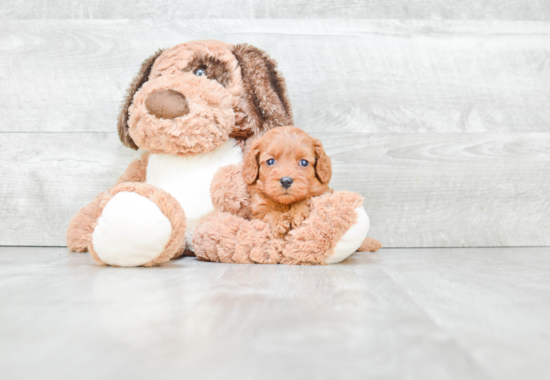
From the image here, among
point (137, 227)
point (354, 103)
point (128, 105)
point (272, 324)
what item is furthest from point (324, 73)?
point (272, 324)

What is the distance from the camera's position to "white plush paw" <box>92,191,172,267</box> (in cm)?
67

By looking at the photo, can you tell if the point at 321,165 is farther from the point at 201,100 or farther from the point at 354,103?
the point at 354,103

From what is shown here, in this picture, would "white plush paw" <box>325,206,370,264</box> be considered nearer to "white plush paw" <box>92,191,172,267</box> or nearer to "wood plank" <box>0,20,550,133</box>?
"white plush paw" <box>92,191,172,267</box>

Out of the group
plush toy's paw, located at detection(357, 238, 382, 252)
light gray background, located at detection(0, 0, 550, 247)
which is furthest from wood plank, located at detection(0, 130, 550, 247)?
plush toy's paw, located at detection(357, 238, 382, 252)

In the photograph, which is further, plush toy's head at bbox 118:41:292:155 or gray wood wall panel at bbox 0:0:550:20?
gray wood wall panel at bbox 0:0:550:20

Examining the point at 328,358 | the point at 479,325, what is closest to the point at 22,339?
the point at 328,358

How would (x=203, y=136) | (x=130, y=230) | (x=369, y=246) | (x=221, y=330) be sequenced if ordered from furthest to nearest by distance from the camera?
(x=369, y=246) < (x=203, y=136) < (x=130, y=230) < (x=221, y=330)

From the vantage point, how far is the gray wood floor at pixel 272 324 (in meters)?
0.33

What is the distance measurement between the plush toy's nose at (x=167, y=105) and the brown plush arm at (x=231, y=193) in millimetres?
149

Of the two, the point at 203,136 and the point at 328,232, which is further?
the point at 203,136

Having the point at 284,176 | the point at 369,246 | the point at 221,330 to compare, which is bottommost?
the point at 369,246

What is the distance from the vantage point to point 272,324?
416 millimetres

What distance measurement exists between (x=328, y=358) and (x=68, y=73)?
1103 millimetres

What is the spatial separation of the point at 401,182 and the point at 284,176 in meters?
0.49
